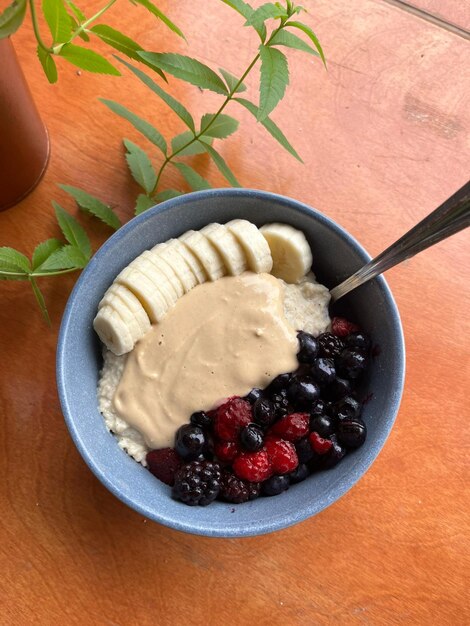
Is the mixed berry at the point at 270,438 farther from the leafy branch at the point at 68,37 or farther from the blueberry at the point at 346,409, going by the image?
the leafy branch at the point at 68,37

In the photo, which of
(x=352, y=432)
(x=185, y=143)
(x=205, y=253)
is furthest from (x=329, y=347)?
(x=185, y=143)

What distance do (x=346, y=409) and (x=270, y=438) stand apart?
13cm

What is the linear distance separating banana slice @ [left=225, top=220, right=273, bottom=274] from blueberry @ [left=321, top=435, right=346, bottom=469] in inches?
12.5

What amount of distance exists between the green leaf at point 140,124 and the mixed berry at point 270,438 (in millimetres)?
468

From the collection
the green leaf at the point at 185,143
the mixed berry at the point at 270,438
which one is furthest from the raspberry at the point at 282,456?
the green leaf at the point at 185,143

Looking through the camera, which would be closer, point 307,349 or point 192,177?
point 307,349

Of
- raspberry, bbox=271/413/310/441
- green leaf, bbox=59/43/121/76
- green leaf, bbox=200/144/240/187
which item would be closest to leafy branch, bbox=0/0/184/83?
green leaf, bbox=59/43/121/76

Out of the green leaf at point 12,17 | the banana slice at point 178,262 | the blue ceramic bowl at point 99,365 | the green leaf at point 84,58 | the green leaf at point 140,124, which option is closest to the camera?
the green leaf at point 12,17

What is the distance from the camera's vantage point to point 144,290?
105 cm

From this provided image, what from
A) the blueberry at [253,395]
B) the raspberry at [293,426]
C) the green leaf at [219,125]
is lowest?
the blueberry at [253,395]

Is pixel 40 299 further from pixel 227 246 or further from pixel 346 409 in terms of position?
pixel 346 409

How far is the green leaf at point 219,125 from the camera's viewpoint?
1.16 meters

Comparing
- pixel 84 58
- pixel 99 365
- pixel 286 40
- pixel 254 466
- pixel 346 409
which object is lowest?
pixel 99 365

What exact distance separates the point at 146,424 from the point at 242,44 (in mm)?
796
